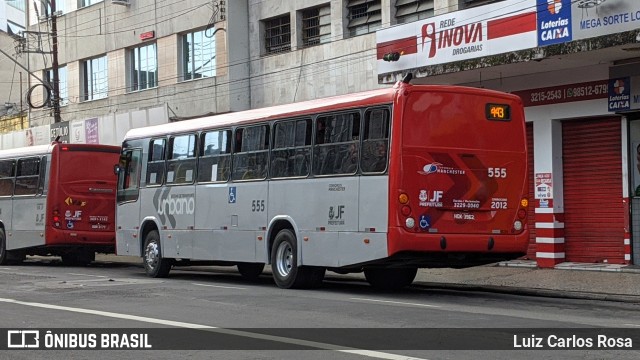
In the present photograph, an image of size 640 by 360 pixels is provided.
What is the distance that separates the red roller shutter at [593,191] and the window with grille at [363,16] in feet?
22.4

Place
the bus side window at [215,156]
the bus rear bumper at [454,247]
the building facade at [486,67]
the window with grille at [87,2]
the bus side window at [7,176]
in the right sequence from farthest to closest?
the window with grille at [87,2], the bus side window at [7,176], the building facade at [486,67], the bus side window at [215,156], the bus rear bumper at [454,247]

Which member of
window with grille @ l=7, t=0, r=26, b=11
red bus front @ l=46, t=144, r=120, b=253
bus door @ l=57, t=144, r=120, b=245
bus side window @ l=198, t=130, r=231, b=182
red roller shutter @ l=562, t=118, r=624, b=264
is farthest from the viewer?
window with grille @ l=7, t=0, r=26, b=11

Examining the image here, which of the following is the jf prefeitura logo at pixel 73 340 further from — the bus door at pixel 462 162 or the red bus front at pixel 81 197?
the red bus front at pixel 81 197

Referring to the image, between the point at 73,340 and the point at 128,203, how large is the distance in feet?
37.6

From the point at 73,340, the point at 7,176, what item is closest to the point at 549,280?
the point at 73,340

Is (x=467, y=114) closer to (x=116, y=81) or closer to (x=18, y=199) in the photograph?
(x=18, y=199)

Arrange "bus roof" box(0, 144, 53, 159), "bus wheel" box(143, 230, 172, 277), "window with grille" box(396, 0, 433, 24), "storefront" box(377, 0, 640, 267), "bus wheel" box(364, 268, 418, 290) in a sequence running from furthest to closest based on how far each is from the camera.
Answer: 1. "bus roof" box(0, 144, 53, 159)
2. "window with grille" box(396, 0, 433, 24)
3. "bus wheel" box(143, 230, 172, 277)
4. "storefront" box(377, 0, 640, 267)
5. "bus wheel" box(364, 268, 418, 290)

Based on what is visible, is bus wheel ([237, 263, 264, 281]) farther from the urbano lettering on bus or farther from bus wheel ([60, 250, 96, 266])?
bus wheel ([60, 250, 96, 266])

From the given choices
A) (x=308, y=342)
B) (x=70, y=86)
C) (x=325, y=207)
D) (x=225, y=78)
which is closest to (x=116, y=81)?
(x=70, y=86)

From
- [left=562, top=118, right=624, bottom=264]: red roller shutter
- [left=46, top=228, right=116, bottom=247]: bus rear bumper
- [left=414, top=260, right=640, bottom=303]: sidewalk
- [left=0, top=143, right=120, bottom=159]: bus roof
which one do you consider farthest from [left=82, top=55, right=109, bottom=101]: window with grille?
[left=562, top=118, right=624, bottom=264]: red roller shutter

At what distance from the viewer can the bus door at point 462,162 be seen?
49.0 feet

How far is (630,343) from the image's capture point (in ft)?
33.2

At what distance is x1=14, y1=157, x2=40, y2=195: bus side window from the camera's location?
85.5 ft

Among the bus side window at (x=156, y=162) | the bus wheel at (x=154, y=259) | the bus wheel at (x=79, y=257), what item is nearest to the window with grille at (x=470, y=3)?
the bus side window at (x=156, y=162)
